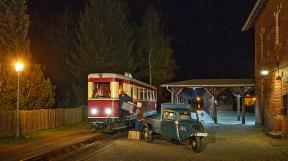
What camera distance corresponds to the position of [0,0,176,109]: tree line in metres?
25.1

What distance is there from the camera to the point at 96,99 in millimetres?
24688

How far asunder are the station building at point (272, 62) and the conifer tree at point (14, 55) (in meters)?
14.4

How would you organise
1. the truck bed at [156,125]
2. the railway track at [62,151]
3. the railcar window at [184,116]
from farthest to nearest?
1. the truck bed at [156,125]
2. the railcar window at [184,116]
3. the railway track at [62,151]

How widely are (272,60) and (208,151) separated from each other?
11071 millimetres

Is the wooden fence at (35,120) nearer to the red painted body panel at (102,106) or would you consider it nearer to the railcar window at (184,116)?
the red painted body panel at (102,106)

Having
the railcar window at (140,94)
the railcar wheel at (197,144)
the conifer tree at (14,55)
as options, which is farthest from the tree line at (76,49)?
the railcar wheel at (197,144)

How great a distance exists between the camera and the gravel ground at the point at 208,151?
15.3m

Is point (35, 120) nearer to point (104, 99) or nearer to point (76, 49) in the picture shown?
point (104, 99)

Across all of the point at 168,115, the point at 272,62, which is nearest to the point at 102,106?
the point at 168,115

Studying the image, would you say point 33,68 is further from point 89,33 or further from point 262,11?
point 89,33

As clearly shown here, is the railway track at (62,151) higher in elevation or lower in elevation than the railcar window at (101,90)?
lower

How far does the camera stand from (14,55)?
25.0 m

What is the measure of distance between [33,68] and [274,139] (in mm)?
14880

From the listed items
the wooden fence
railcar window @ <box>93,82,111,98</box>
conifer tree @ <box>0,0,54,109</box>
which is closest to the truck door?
railcar window @ <box>93,82,111,98</box>
